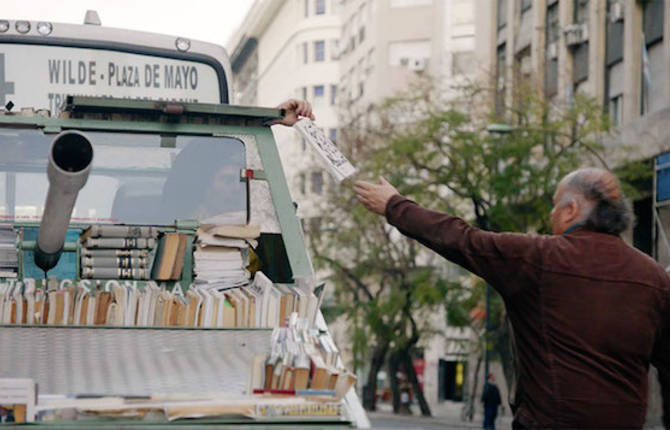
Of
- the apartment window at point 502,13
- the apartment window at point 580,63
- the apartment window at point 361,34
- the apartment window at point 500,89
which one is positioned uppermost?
the apartment window at point 361,34

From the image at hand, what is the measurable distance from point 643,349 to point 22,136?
9.98 feet

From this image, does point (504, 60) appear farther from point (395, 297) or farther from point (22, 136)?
point (22, 136)

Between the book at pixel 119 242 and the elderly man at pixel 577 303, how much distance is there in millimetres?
1429

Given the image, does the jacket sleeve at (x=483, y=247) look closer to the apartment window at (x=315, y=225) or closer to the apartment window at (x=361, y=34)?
the apartment window at (x=315, y=225)

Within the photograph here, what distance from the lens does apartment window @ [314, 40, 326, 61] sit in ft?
287

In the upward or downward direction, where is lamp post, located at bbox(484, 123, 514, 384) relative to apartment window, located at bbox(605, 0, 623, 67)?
downward

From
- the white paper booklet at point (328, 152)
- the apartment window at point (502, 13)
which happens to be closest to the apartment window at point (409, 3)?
the apartment window at point (502, 13)

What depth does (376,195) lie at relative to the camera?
213 inches

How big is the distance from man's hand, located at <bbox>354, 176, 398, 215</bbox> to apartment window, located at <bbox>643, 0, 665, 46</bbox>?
87.2 ft

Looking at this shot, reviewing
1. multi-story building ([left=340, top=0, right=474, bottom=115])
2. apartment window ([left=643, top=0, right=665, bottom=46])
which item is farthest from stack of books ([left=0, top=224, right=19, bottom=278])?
multi-story building ([left=340, top=0, right=474, bottom=115])

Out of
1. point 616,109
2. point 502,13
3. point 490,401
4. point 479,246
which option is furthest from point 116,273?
point 502,13

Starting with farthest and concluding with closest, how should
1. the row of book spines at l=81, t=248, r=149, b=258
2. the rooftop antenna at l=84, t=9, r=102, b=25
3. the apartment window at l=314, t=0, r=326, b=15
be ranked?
1. the apartment window at l=314, t=0, r=326, b=15
2. the rooftop antenna at l=84, t=9, r=102, b=25
3. the row of book spines at l=81, t=248, r=149, b=258

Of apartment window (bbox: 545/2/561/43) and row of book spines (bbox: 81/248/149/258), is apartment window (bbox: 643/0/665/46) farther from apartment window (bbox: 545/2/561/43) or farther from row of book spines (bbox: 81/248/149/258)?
row of book spines (bbox: 81/248/149/258)

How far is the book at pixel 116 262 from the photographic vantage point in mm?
6008
